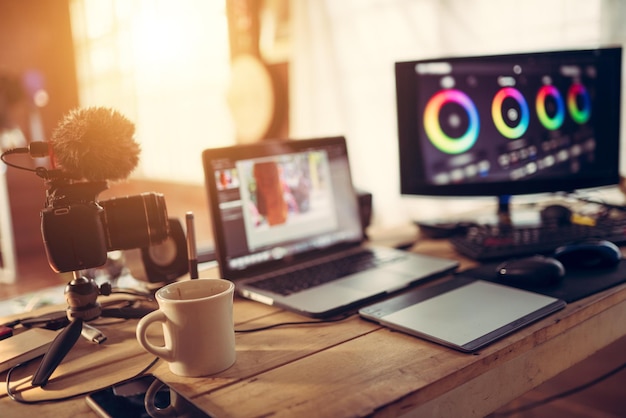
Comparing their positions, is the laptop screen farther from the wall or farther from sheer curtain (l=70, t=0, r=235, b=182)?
the wall

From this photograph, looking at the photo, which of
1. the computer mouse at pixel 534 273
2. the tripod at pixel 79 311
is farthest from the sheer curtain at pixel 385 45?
the tripod at pixel 79 311

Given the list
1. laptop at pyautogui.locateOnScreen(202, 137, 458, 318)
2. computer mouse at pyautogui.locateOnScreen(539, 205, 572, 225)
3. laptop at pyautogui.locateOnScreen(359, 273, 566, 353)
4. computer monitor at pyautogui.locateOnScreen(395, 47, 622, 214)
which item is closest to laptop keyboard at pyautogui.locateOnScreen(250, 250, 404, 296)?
laptop at pyautogui.locateOnScreen(202, 137, 458, 318)

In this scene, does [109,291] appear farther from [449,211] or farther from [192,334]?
[449,211]

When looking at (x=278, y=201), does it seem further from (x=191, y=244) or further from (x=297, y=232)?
(x=191, y=244)

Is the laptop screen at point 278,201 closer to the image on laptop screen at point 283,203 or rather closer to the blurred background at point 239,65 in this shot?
the image on laptop screen at point 283,203

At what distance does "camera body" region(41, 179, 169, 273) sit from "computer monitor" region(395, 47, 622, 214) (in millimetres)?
617

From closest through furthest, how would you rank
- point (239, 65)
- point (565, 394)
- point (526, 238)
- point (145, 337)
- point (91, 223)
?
1. point (145, 337)
2. point (91, 223)
3. point (526, 238)
4. point (565, 394)
5. point (239, 65)

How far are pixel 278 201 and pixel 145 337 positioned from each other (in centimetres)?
49

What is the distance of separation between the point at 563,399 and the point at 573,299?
105 centimetres

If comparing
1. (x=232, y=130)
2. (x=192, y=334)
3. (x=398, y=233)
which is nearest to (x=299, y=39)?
(x=232, y=130)

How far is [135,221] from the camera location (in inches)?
32.2

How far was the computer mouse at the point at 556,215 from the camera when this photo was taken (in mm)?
1262

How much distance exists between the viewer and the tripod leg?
0.65m

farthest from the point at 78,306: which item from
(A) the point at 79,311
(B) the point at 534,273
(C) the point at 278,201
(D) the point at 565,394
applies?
(D) the point at 565,394
